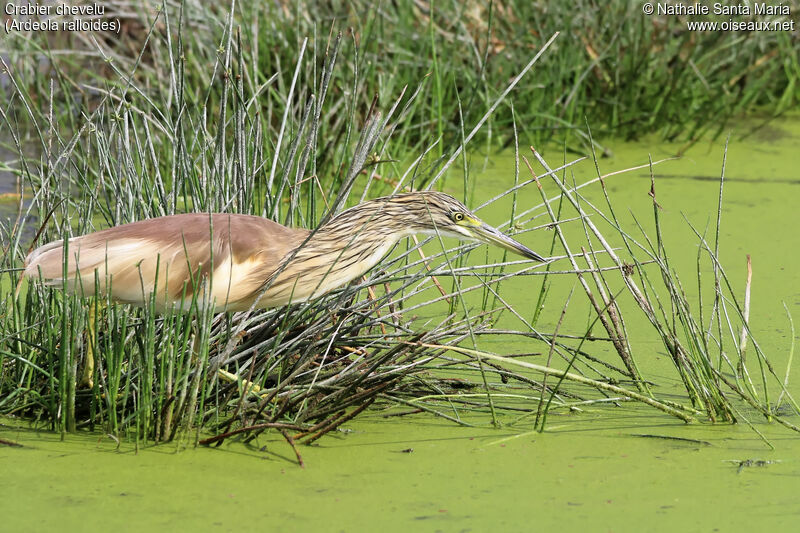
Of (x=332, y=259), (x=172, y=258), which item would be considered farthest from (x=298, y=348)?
(x=172, y=258)

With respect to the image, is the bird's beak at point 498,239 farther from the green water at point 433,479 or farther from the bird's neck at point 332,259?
the green water at point 433,479

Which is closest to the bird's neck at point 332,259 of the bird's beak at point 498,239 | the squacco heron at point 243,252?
the squacco heron at point 243,252

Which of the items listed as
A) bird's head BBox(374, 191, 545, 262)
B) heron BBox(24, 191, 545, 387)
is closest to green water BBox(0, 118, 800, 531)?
heron BBox(24, 191, 545, 387)

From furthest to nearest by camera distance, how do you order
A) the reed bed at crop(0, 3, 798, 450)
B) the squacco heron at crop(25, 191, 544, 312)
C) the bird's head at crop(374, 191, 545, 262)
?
1. the bird's head at crop(374, 191, 545, 262)
2. the squacco heron at crop(25, 191, 544, 312)
3. the reed bed at crop(0, 3, 798, 450)

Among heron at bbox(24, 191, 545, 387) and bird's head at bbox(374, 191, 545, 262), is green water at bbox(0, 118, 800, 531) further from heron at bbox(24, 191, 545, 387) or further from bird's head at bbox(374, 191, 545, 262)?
bird's head at bbox(374, 191, 545, 262)

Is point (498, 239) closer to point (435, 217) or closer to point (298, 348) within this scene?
point (435, 217)

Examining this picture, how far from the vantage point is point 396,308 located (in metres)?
2.83

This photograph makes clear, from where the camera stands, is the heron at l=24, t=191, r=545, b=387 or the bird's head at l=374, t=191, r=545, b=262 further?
the bird's head at l=374, t=191, r=545, b=262

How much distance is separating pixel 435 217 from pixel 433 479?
64cm

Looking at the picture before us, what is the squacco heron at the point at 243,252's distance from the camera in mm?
2227

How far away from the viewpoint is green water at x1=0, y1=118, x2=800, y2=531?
5.97ft

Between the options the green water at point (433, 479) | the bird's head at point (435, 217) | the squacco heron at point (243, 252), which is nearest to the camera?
the green water at point (433, 479)

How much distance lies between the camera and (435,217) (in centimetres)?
238

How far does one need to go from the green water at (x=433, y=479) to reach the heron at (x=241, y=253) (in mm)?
304
